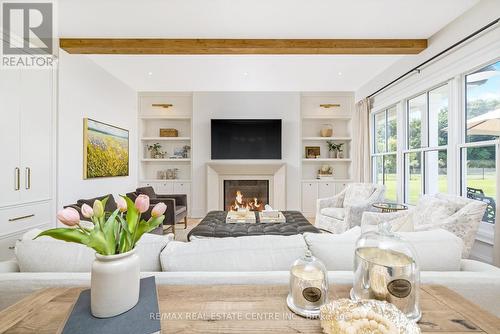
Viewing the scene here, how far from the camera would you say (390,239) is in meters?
0.90

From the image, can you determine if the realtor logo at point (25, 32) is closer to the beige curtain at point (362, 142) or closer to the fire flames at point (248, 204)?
the fire flames at point (248, 204)

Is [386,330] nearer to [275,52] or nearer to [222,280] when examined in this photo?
[222,280]

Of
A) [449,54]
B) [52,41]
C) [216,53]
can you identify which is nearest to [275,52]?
[216,53]

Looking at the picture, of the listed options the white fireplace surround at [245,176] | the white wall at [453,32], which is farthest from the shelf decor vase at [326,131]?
the white wall at [453,32]

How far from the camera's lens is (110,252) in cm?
75

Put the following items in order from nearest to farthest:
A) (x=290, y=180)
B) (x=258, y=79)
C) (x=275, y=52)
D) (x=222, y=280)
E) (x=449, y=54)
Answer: (x=222, y=280), (x=449, y=54), (x=275, y=52), (x=258, y=79), (x=290, y=180)

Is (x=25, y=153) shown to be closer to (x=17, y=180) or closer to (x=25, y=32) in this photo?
(x=17, y=180)

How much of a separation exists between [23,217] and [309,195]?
466 cm

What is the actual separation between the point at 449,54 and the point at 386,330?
326 centimetres

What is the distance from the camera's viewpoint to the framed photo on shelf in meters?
5.48

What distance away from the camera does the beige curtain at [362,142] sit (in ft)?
15.1

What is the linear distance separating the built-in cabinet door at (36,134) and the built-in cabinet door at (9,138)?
0.06 m

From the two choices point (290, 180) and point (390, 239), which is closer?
point (390, 239)

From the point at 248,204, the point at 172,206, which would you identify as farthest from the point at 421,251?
the point at 248,204
